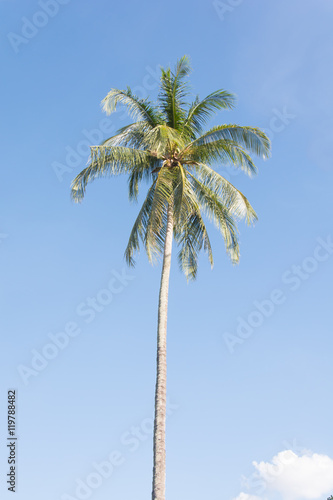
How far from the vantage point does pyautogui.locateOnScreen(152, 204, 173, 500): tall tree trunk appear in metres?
12.6

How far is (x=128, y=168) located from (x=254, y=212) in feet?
14.5

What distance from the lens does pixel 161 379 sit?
14031mm

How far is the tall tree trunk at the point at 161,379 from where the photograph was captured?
12.6m

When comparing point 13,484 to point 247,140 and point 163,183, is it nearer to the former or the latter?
point 163,183

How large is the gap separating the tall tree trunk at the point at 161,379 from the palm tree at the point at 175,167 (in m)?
0.03

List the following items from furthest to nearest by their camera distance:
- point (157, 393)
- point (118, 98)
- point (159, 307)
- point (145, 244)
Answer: point (118, 98) → point (145, 244) → point (159, 307) → point (157, 393)

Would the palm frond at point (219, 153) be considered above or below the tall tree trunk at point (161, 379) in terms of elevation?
above

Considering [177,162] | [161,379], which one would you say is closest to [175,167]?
[177,162]

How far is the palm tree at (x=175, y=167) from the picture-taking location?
16.2 meters

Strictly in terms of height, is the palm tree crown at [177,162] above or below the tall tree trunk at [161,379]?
above

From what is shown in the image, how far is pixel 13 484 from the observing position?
17.1 meters

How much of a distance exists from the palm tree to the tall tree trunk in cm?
3

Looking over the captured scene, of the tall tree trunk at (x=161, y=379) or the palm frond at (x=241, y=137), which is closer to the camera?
the tall tree trunk at (x=161, y=379)

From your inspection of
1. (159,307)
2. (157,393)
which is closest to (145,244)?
(159,307)
